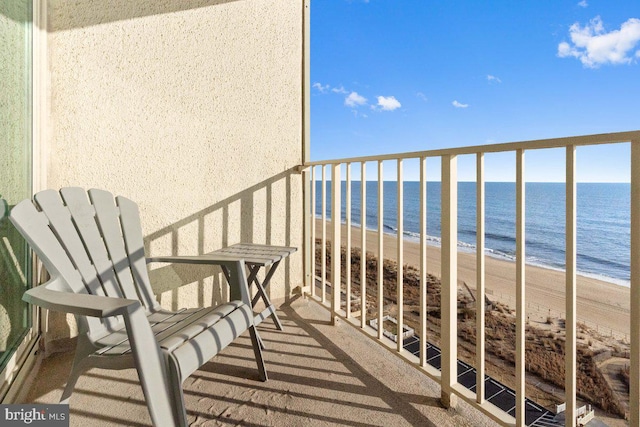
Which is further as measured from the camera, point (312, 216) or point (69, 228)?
point (312, 216)

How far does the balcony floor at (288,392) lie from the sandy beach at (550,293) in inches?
146

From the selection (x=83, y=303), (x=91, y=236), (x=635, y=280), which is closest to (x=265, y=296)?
(x=91, y=236)

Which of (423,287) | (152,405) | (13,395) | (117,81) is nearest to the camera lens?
(152,405)

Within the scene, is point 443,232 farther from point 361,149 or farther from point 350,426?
point 361,149

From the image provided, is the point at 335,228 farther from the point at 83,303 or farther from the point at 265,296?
the point at 83,303

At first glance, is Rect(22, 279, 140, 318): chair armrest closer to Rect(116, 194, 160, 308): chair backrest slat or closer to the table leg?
Rect(116, 194, 160, 308): chair backrest slat

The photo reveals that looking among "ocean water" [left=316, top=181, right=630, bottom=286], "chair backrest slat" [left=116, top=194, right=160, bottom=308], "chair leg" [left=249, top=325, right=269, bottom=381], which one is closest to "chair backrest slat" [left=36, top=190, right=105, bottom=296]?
"chair backrest slat" [left=116, top=194, right=160, bottom=308]

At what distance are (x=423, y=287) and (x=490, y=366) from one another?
200 centimetres

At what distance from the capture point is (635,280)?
3.22 feet

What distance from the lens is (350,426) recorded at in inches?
58.2

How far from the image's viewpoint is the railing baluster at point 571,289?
112 cm

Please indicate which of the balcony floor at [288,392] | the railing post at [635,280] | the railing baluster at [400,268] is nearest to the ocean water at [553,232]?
the railing baluster at [400,268]

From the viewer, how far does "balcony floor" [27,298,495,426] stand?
1527 millimetres

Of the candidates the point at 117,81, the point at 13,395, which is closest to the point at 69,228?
the point at 13,395
